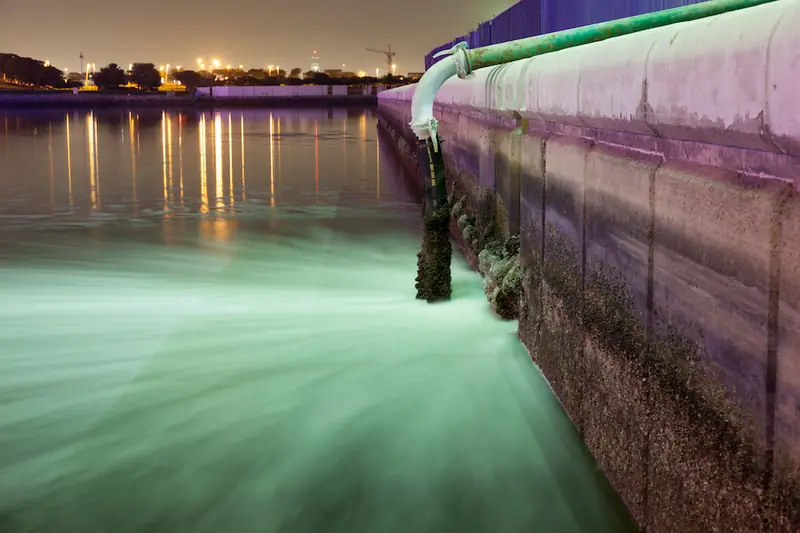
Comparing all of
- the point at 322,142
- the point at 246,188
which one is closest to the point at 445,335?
the point at 246,188

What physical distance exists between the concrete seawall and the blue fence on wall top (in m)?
2.30

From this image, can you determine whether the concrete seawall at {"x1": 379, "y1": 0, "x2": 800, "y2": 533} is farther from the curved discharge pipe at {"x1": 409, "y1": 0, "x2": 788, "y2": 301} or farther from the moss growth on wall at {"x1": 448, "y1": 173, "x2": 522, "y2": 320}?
the moss growth on wall at {"x1": 448, "y1": 173, "x2": 522, "y2": 320}

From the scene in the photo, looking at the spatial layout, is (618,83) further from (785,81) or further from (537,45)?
(537,45)

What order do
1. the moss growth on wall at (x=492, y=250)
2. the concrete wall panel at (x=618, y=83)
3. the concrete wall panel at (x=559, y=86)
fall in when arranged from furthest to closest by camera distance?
the moss growth on wall at (x=492, y=250) → the concrete wall panel at (x=559, y=86) → the concrete wall panel at (x=618, y=83)

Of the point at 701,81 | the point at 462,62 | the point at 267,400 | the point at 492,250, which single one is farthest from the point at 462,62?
the point at 701,81

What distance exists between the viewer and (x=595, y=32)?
4.81 metres

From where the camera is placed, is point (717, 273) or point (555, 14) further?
point (555, 14)

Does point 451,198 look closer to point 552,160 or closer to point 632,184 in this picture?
point 552,160

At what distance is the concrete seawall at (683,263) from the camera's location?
2.07 metres

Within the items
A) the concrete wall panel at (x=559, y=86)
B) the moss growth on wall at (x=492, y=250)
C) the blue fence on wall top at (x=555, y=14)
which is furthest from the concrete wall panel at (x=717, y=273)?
the blue fence on wall top at (x=555, y=14)

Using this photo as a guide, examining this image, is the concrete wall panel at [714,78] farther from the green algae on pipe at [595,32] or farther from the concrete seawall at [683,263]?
the green algae on pipe at [595,32]

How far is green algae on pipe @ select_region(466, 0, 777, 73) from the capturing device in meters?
4.08

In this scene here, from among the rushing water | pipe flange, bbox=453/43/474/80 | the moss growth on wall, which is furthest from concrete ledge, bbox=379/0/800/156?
the moss growth on wall

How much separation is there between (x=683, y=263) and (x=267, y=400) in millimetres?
2860
